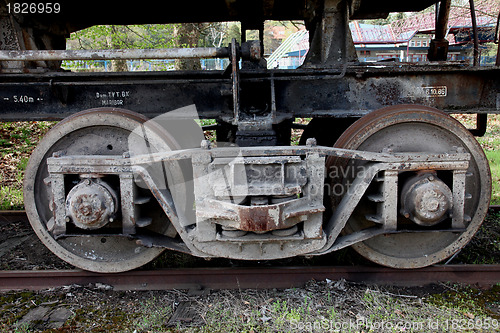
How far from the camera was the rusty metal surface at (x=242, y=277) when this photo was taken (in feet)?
10.7

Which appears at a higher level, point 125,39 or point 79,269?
point 125,39

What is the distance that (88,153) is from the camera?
10.6ft

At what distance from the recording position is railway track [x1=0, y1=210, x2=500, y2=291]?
3.26 metres

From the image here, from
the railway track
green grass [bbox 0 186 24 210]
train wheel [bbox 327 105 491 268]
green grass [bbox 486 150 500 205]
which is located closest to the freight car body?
train wheel [bbox 327 105 491 268]

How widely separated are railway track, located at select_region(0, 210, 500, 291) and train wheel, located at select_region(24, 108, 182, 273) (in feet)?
0.48

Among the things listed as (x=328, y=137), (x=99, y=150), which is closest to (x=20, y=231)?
(x=99, y=150)

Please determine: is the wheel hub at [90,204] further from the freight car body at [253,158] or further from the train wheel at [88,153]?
the train wheel at [88,153]

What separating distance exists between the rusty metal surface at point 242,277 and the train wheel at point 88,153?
0.49 feet

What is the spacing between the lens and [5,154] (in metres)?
8.30

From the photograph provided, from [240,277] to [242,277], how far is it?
17mm

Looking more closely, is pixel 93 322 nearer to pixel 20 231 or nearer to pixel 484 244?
pixel 20 231

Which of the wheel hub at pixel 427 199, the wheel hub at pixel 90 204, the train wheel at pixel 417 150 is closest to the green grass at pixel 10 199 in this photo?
the wheel hub at pixel 90 204

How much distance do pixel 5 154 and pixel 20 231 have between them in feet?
15.6

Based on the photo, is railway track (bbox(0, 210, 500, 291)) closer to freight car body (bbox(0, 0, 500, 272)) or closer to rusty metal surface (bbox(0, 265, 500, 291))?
rusty metal surface (bbox(0, 265, 500, 291))
